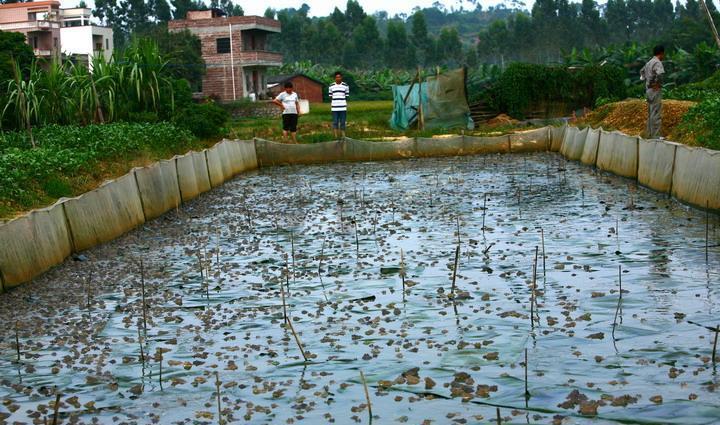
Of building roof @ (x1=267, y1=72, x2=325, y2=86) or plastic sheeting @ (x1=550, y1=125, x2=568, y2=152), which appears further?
building roof @ (x1=267, y1=72, x2=325, y2=86)

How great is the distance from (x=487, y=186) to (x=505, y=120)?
1802 centimetres

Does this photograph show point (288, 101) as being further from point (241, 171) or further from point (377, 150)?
point (241, 171)

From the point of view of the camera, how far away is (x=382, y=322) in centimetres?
984

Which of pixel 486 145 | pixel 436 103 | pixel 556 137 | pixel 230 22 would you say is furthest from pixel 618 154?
pixel 230 22

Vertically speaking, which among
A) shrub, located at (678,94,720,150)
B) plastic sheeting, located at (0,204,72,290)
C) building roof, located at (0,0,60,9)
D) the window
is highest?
building roof, located at (0,0,60,9)

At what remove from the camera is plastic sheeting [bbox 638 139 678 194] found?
57.6ft

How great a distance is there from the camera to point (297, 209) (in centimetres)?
1845

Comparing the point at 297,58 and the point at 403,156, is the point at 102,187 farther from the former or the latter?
the point at 297,58

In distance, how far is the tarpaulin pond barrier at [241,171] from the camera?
12.5m

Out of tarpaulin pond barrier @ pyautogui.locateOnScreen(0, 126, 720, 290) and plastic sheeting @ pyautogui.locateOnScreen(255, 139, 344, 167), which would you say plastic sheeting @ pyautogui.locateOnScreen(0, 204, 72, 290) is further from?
plastic sheeting @ pyautogui.locateOnScreen(255, 139, 344, 167)

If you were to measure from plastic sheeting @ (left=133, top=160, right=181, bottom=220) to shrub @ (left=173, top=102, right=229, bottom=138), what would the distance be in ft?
36.9

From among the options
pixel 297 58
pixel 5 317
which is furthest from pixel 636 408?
pixel 297 58

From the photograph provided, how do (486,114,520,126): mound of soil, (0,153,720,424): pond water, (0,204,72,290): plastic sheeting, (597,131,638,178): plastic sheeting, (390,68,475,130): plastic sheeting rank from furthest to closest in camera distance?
(486,114,520,126): mound of soil, (390,68,475,130): plastic sheeting, (597,131,638,178): plastic sheeting, (0,204,72,290): plastic sheeting, (0,153,720,424): pond water

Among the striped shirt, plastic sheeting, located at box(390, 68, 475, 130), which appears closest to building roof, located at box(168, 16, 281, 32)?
plastic sheeting, located at box(390, 68, 475, 130)
